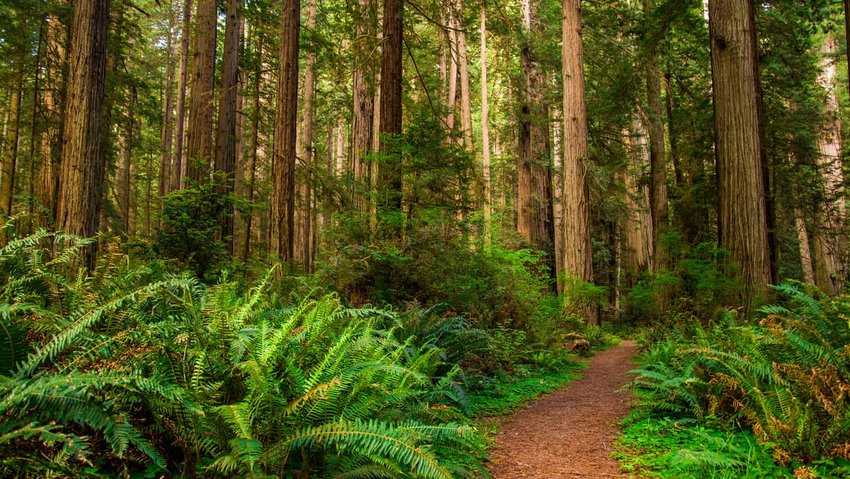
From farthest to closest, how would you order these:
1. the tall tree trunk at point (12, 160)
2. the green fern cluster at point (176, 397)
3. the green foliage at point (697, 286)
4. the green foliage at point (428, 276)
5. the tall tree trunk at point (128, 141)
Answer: the tall tree trunk at point (128, 141), the tall tree trunk at point (12, 160), the green foliage at point (428, 276), the green foliage at point (697, 286), the green fern cluster at point (176, 397)

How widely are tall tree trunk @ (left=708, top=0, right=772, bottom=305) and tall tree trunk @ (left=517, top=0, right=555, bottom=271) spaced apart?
10.2m

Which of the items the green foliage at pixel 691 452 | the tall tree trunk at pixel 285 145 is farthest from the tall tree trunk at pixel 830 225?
the tall tree trunk at pixel 285 145

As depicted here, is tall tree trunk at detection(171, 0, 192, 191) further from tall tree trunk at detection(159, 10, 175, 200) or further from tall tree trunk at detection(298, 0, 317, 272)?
tall tree trunk at detection(298, 0, 317, 272)

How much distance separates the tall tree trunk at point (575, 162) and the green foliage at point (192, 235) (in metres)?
8.30

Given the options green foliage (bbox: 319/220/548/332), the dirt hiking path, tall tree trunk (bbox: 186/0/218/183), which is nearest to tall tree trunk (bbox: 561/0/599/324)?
green foliage (bbox: 319/220/548/332)

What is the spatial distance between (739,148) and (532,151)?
38.9ft

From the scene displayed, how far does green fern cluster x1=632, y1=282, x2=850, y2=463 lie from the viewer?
2.67 metres

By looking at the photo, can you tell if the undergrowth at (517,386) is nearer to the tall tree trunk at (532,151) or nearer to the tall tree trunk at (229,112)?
the tall tree trunk at (229,112)

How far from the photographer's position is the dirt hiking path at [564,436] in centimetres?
319

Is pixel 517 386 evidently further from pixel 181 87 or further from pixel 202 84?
pixel 181 87

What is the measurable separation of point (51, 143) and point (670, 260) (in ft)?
59.7

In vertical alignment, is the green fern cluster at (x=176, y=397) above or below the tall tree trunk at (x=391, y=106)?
below

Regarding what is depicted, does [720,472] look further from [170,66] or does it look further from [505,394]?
[170,66]

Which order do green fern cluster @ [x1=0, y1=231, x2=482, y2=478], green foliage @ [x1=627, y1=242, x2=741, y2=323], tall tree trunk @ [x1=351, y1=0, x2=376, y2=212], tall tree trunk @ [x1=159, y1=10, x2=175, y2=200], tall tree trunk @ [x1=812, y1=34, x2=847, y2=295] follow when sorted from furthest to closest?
1. tall tree trunk @ [x1=159, y1=10, x2=175, y2=200]
2. tall tree trunk @ [x1=812, y1=34, x2=847, y2=295]
3. tall tree trunk @ [x1=351, y1=0, x2=376, y2=212]
4. green foliage @ [x1=627, y1=242, x2=741, y2=323]
5. green fern cluster @ [x1=0, y1=231, x2=482, y2=478]
